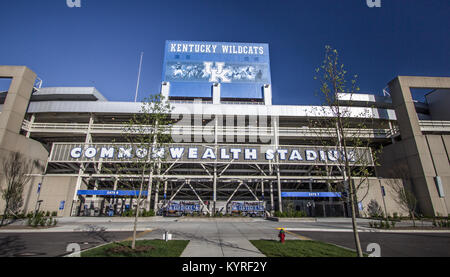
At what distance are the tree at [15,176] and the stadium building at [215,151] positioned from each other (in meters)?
1.23

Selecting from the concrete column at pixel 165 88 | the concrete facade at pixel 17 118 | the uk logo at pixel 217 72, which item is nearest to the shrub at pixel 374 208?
the uk logo at pixel 217 72

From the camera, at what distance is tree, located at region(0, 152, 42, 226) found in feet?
92.4

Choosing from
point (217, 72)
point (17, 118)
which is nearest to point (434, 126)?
point (217, 72)

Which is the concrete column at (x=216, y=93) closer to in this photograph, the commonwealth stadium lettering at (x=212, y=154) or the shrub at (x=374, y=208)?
the commonwealth stadium lettering at (x=212, y=154)

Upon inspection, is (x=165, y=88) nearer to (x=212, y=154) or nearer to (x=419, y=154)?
(x=212, y=154)

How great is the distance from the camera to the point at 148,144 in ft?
38.9

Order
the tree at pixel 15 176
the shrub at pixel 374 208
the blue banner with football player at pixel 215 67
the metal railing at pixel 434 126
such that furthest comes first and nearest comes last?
the blue banner with football player at pixel 215 67
the metal railing at pixel 434 126
the shrub at pixel 374 208
the tree at pixel 15 176

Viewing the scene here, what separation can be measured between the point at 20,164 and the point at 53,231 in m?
22.8

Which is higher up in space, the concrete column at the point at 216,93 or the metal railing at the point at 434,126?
the concrete column at the point at 216,93

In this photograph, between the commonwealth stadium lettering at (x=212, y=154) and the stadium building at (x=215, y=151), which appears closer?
the stadium building at (x=215, y=151)

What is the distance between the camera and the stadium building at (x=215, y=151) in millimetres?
32375

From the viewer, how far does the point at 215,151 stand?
114 feet

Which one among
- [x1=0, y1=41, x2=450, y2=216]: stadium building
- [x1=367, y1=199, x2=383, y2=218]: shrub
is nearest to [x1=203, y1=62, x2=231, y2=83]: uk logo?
[x1=0, y1=41, x2=450, y2=216]: stadium building
